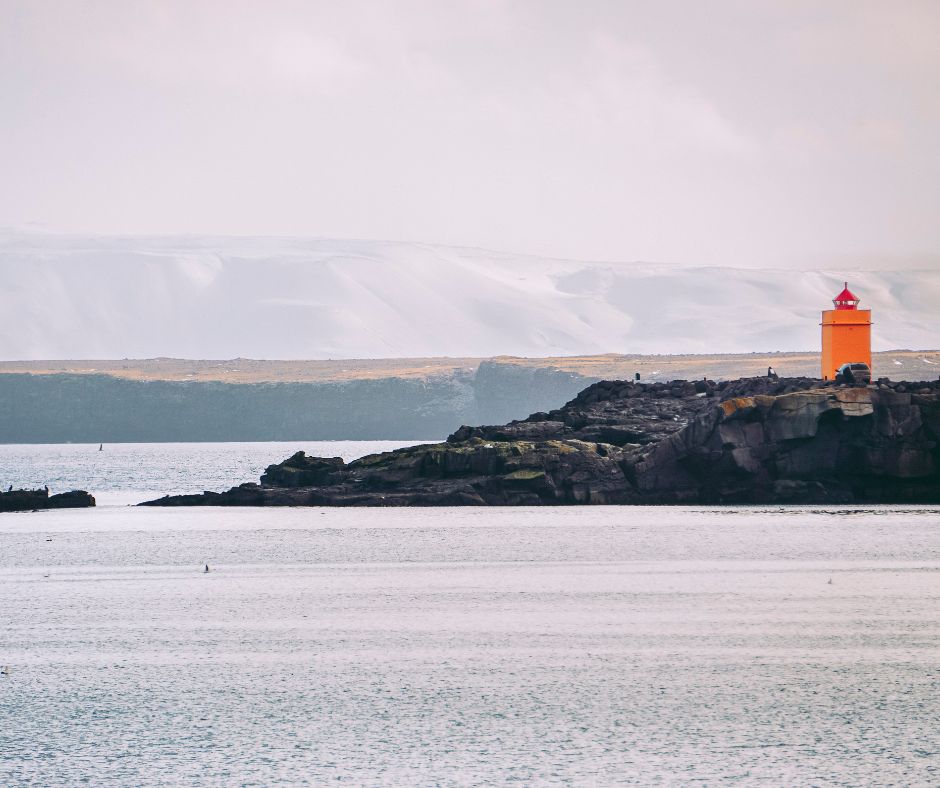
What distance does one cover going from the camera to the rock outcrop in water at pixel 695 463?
4519 centimetres

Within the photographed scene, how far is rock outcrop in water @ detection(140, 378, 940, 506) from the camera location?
45.2 m

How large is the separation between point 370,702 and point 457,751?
2536 mm

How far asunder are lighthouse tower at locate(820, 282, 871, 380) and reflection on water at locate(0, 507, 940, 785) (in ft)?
68.0

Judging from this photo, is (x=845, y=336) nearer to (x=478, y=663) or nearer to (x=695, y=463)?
(x=695, y=463)

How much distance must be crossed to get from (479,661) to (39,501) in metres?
36.7

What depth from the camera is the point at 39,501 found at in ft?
172

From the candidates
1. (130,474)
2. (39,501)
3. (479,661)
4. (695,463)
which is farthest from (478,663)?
(130,474)

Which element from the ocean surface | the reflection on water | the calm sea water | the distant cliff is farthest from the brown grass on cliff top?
the reflection on water

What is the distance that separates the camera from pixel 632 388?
59875 mm

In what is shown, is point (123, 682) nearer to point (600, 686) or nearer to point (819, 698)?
point (600, 686)

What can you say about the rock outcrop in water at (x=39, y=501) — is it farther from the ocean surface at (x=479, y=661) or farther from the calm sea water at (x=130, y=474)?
the ocean surface at (x=479, y=661)

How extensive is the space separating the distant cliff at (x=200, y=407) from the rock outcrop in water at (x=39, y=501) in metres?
106

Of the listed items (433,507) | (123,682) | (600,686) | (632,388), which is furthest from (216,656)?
(632,388)

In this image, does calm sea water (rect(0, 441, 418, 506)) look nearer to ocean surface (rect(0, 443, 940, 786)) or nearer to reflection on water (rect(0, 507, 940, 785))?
ocean surface (rect(0, 443, 940, 786))
